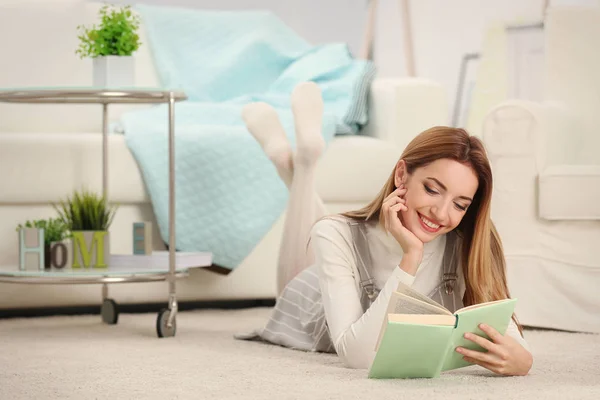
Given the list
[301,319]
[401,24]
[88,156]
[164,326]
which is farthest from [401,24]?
[301,319]

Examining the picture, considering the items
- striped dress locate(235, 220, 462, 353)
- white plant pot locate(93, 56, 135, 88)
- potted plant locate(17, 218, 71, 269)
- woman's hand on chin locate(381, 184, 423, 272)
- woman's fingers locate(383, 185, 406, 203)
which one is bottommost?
striped dress locate(235, 220, 462, 353)

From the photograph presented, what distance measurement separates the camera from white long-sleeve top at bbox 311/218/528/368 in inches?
69.7

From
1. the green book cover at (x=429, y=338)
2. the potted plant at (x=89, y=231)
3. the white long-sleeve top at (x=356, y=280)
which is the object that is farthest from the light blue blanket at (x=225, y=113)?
the green book cover at (x=429, y=338)

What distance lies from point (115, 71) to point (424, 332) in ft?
4.15

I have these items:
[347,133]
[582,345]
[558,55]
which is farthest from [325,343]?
[558,55]

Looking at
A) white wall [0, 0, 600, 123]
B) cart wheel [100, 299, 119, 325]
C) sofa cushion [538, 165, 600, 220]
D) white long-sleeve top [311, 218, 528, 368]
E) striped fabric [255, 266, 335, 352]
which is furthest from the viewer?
white wall [0, 0, 600, 123]

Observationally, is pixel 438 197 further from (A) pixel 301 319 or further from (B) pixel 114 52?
(B) pixel 114 52

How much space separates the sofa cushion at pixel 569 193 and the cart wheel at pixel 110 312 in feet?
3.56

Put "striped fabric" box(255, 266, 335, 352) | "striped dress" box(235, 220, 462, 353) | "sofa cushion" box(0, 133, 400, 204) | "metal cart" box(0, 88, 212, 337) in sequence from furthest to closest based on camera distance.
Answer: "sofa cushion" box(0, 133, 400, 204)
"metal cart" box(0, 88, 212, 337)
"striped fabric" box(255, 266, 335, 352)
"striped dress" box(235, 220, 462, 353)

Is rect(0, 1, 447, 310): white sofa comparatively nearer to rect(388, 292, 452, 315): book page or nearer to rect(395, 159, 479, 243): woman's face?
rect(395, 159, 479, 243): woman's face

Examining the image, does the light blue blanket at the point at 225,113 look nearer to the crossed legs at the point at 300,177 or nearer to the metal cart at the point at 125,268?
the metal cart at the point at 125,268

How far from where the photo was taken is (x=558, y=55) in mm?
3199

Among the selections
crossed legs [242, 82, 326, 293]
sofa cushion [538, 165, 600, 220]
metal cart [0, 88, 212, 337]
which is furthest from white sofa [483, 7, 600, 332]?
metal cart [0, 88, 212, 337]

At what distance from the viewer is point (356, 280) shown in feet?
6.33
